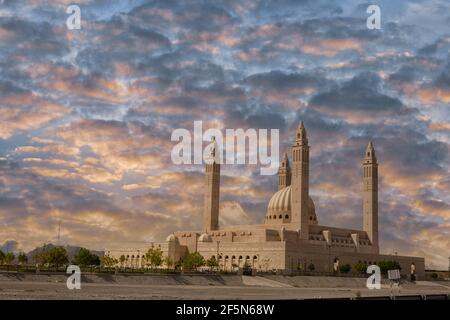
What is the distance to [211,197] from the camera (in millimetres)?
119750

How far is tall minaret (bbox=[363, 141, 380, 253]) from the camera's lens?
124188 millimetres

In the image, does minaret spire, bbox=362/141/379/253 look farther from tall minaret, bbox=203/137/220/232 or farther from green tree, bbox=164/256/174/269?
green tree, bbox=164/256/174/269

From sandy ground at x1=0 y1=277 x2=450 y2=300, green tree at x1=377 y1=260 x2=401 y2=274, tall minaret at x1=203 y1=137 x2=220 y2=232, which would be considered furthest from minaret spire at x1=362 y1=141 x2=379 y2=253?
sandy ground at x1=0 y1=277 x2=450 y2=300

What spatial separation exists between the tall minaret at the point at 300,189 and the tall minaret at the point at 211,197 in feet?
49.9

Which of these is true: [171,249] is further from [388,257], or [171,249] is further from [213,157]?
[388,257]

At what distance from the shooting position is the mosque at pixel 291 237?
105m

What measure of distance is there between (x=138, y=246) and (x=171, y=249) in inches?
403

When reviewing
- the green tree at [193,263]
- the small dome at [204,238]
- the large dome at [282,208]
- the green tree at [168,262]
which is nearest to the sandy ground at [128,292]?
the green tree at [193,263]

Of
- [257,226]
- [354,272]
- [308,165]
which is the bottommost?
[354,272]

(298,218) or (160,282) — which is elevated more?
(298,218)

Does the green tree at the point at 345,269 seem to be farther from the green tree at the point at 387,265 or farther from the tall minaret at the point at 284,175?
the tall minaret at the point at 284,175

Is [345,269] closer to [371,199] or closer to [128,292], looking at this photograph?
[371,199]
